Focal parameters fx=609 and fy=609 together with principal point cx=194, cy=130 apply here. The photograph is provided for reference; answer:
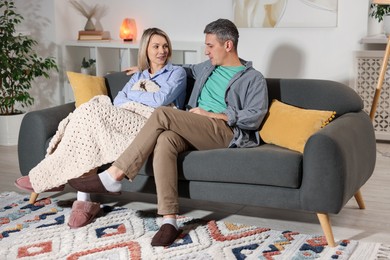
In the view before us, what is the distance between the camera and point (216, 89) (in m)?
3.43

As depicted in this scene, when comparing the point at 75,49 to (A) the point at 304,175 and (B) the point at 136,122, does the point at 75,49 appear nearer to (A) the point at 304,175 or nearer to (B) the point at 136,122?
(B) the point at 136,122

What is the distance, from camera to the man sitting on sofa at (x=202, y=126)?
297cm

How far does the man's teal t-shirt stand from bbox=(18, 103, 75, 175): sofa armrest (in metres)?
0.88

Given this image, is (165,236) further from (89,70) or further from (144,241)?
(89,70)

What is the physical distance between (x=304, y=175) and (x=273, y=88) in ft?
2.56

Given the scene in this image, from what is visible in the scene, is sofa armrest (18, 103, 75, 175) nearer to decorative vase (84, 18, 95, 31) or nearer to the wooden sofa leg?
the wooden sofa leg

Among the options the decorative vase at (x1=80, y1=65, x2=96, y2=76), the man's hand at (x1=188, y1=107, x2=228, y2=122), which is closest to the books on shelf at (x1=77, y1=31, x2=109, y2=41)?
the decorative vase at (x1=80, y1=65, x2=96, y2=76)

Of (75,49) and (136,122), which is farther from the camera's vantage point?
(75,49)

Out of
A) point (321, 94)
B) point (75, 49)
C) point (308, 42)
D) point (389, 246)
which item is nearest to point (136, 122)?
point (321, 94)

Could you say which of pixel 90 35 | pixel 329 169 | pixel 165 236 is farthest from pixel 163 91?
pixel 90 35

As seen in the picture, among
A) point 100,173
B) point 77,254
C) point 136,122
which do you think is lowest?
point 77,254

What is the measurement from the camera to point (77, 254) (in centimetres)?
277

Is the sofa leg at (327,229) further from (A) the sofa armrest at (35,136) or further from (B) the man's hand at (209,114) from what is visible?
(A) the sofa armrest at (35,136)

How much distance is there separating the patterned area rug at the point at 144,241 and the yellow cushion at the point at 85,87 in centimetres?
80
